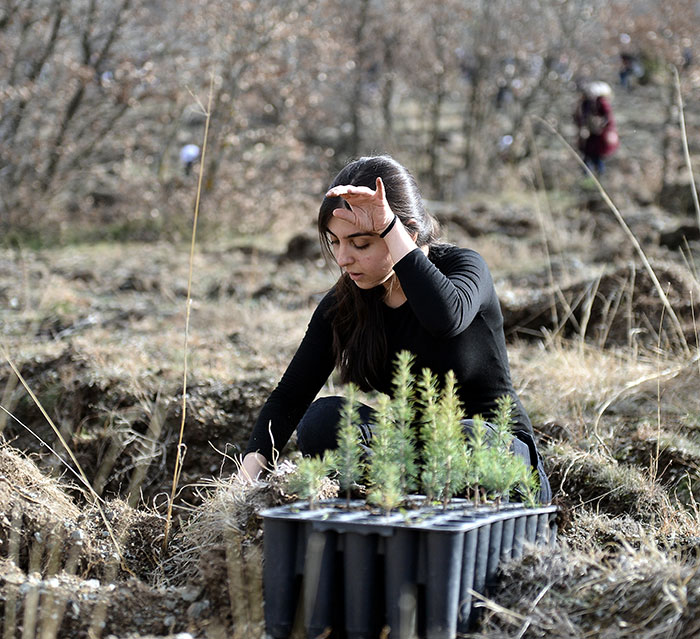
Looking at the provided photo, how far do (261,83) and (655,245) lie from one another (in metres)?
4.25

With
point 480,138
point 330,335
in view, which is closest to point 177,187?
point 480,138

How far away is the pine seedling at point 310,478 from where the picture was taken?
6.22 feet

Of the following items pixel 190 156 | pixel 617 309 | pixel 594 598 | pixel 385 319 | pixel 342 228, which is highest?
pixel 190 156

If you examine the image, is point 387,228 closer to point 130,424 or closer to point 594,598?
point 594,598

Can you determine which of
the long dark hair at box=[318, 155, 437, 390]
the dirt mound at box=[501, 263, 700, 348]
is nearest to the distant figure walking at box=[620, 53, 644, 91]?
the dirt mound at box=[501, 263, 700, 348]

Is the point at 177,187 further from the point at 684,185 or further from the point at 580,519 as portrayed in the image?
the point at 580,519

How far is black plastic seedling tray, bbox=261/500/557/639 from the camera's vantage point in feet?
5.71

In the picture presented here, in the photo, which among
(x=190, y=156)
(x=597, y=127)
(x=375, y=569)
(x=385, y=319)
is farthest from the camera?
→ (x=597, y=127)

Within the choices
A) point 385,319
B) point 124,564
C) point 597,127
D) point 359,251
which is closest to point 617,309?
point 385,319

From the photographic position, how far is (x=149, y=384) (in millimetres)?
3857

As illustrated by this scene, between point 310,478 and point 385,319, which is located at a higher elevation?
point 385,319

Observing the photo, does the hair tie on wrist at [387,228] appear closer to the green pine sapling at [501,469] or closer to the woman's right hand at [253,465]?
the green pine sapling at [501,469]

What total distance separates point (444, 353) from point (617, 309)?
89.5 inches

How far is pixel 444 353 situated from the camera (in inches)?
98.1
